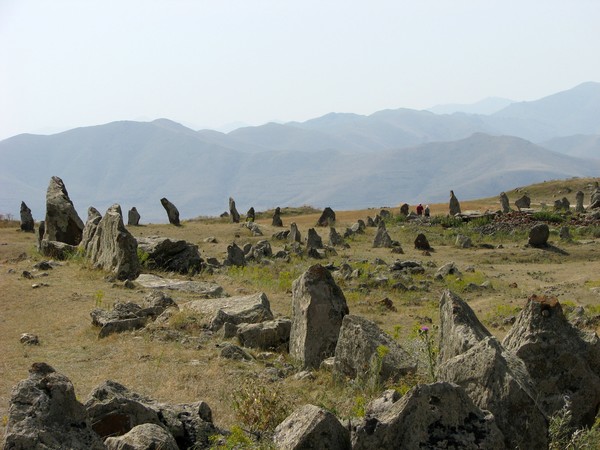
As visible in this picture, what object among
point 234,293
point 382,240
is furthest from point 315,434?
point 382,240

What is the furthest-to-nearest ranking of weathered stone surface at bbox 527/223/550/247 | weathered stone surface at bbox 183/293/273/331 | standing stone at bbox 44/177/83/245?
weathered stone surface at bbox 527/223/550/247
standing stone at bbox 44/177/83/245
weathered stone surface at bbox 183/293/273/331

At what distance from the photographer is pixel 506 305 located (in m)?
19.1

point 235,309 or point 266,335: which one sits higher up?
point 235,309

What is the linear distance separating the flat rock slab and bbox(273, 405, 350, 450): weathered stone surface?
11.8 meters

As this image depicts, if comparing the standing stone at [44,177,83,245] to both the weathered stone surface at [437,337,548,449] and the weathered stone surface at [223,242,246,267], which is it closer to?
the weathered stone surface at [223,242,246,267]

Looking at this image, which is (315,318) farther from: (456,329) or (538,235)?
(538,235)

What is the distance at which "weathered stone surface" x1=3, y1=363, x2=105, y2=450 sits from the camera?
21.4 feet

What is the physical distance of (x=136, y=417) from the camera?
7910 mm

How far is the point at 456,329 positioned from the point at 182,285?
11390mm

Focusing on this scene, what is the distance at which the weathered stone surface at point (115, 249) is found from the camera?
2136 centimetres

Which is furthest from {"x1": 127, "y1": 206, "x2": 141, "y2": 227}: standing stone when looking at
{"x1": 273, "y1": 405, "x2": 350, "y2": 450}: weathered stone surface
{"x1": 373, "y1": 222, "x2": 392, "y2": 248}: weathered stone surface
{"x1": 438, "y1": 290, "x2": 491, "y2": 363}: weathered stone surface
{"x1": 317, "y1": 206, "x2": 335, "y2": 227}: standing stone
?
{"x1": 273, "y1": 405, "x2": 350, "y2": 450}: weathered stone surface

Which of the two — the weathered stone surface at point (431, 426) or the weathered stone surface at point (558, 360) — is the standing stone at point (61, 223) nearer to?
the weathered stone surface at point (558, 360)

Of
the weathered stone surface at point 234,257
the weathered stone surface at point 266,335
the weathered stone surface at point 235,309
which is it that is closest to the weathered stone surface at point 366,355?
the weathered stone surface at point 266,335

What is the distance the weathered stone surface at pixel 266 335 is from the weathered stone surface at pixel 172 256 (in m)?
9.93
